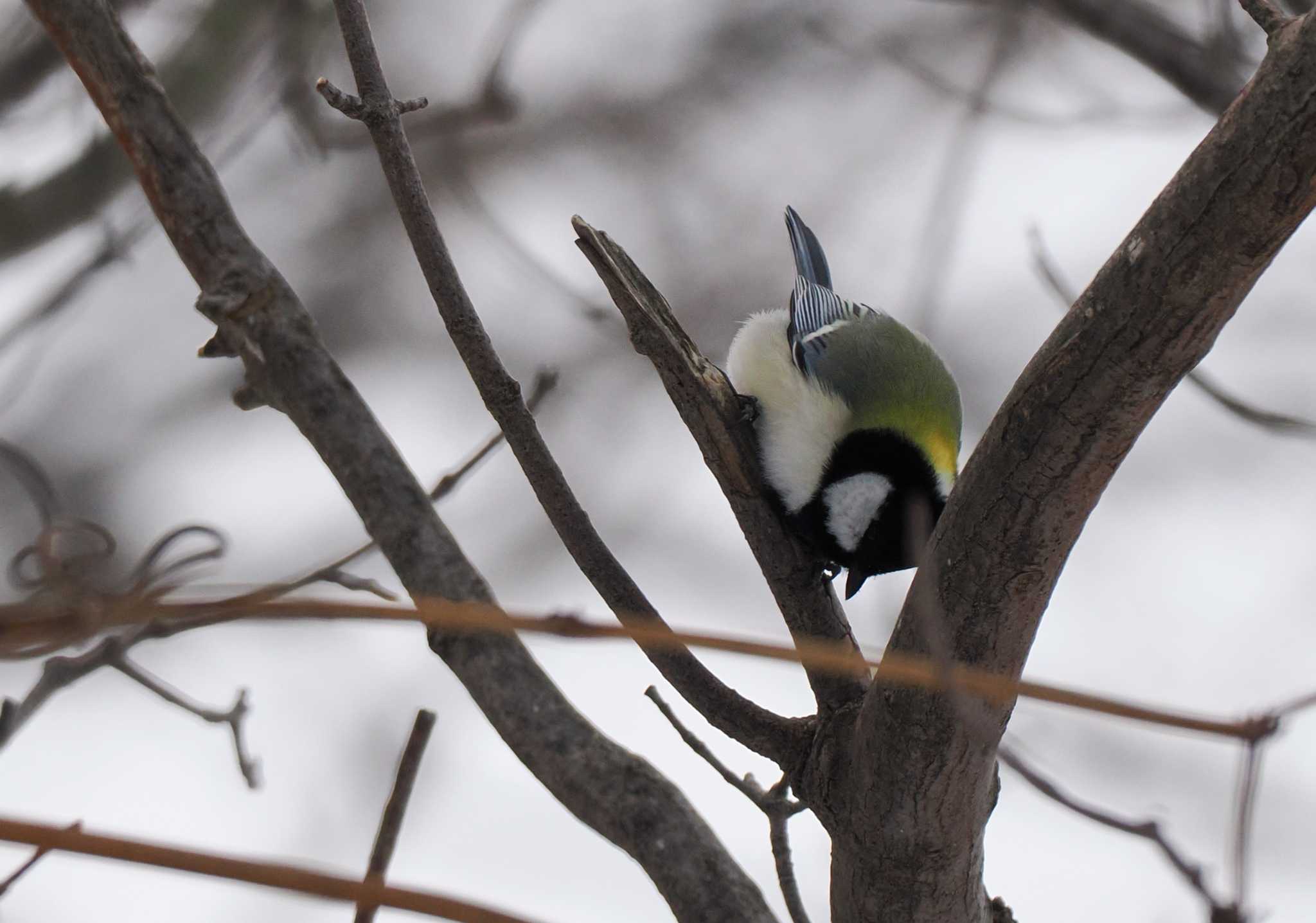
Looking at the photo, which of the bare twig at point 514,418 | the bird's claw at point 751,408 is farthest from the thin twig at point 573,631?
the bird's claw at point 751,408

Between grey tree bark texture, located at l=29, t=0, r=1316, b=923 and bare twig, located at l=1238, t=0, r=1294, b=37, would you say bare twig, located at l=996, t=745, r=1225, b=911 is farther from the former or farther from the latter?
bare twig, located at l=1238, t=0, r=1294, b=37

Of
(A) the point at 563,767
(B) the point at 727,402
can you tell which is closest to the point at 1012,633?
(A) the point at 563,767

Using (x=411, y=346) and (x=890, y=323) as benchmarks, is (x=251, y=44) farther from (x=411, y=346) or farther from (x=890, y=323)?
(x=411, y=346)

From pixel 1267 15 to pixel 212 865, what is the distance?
1.07m

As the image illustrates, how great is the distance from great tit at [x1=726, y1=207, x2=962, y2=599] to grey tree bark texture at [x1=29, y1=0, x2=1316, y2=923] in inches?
36.4

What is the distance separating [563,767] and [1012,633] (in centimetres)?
50

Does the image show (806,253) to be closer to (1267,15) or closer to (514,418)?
(514,418)

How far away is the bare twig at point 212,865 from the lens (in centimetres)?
56

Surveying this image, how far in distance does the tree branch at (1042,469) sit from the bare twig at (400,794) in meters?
0.46

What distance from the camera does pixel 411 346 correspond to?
579 centimetres

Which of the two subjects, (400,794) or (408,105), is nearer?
(400,794)

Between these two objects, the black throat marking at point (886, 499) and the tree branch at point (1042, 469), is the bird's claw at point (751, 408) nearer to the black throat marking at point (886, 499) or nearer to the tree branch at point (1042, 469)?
the black throat marking at point (886, 499)

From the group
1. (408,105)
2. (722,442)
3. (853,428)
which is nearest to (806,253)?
(853,428)

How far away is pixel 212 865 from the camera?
0.57m
